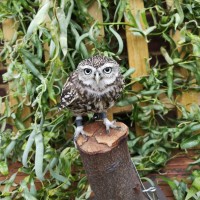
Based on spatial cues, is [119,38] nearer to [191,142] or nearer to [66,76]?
[66,76]

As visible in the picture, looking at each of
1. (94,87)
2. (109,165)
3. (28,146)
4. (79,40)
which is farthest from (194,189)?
(79,40)

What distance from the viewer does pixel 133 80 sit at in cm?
236

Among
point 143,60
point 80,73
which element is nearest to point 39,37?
point 80,73

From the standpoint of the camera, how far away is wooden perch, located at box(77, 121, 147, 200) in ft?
6.03

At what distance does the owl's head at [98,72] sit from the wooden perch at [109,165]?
18cm

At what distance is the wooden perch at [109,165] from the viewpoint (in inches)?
72.4

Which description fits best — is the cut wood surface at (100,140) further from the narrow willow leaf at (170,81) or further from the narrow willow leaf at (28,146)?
the narrow willow leaf at (170,81)

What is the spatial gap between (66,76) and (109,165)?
24.8 inches

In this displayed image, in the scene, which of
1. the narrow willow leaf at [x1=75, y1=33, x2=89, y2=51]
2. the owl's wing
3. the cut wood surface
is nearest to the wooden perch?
the cut wood surface

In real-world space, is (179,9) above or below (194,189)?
above

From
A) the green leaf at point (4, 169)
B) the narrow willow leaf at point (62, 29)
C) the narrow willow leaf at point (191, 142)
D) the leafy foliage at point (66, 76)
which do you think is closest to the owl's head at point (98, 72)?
the narrow willow leaf at point (62, 29)

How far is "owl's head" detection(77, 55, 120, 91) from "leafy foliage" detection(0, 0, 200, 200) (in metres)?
0.28

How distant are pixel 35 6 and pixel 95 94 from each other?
2.32 feet

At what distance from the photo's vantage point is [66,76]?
7.64 feet
